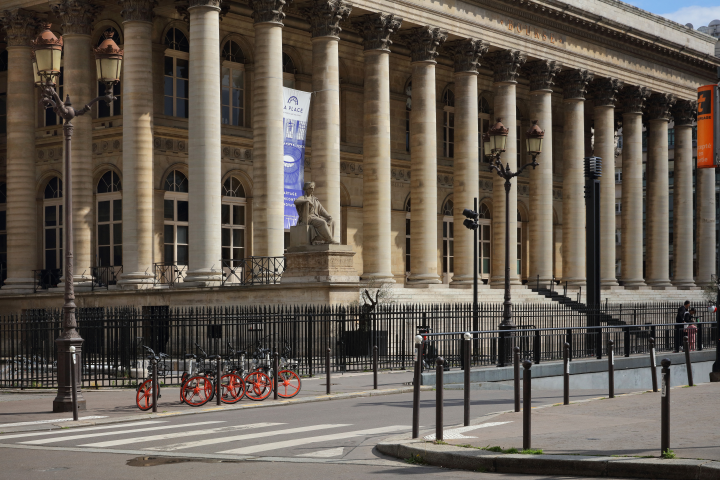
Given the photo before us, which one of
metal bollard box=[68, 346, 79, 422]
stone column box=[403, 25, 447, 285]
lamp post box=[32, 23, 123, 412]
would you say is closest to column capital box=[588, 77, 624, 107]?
stone column box=[403, 25, 447, 285]

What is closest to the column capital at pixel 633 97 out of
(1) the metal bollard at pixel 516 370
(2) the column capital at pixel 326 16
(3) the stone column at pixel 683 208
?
(3) the stone column at pixel 683 208

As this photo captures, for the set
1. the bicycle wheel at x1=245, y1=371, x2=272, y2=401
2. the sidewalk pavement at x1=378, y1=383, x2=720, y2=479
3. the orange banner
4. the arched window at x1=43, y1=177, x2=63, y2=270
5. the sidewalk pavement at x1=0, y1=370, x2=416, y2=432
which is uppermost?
the orange banner

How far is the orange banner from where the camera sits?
2041 centimetres

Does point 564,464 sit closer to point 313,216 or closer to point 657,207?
point 313,216

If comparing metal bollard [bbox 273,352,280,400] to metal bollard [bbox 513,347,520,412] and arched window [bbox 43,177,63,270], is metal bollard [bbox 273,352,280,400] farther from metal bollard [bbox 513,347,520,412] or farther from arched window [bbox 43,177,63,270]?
arched window [bbox 43,177,63,270]

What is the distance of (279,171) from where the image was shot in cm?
3406

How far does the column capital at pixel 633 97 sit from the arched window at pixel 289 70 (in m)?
18.9

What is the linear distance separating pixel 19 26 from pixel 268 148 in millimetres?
10593

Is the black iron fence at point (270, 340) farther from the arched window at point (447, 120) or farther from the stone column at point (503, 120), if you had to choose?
the arched window at point (447, 120)

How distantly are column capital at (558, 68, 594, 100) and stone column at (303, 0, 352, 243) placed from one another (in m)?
15.5

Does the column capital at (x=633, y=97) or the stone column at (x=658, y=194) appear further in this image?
the stone column at (x=658, y=194)

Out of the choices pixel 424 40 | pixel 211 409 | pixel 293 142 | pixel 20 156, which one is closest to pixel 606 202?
pixel 424 40

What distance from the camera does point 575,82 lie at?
47875mm

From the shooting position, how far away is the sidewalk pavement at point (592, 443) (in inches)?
387
